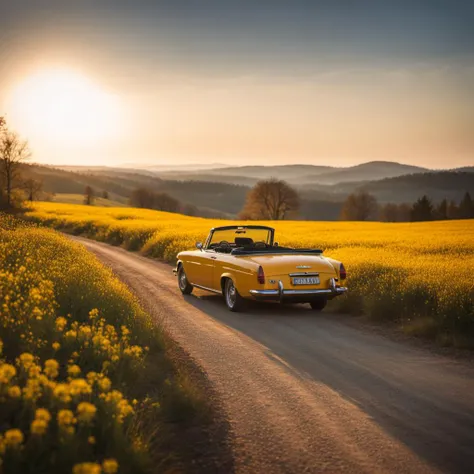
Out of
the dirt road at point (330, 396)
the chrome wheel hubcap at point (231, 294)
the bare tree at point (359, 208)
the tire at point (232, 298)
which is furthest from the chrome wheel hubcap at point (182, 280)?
the bare tree at point (359, 208)

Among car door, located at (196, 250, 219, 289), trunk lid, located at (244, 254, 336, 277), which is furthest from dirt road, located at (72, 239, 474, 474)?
car door, located at (196, 250, 219, 289)

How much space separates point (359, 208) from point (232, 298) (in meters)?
104

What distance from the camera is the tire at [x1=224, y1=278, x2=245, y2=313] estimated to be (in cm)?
1146

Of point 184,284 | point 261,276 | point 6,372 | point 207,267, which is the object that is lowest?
point 184,284

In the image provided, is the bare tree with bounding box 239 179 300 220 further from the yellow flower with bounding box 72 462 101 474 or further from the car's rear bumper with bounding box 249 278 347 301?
the yellow flower with bounding box 72 462 101 474

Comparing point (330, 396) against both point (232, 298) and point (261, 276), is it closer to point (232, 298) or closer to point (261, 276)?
point (261, 276)

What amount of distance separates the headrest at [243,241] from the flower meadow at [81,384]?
12.9 ft

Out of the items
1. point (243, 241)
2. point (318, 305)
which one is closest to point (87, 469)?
point (318, 305)

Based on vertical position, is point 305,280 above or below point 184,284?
above

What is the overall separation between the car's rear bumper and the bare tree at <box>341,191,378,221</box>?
102056 millimetres

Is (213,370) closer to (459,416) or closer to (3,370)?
(459,416)

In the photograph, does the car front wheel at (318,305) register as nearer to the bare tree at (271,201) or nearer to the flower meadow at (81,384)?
the flower meadow at (81,384)

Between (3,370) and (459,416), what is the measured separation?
14.0 ft

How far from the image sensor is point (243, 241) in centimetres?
1294
